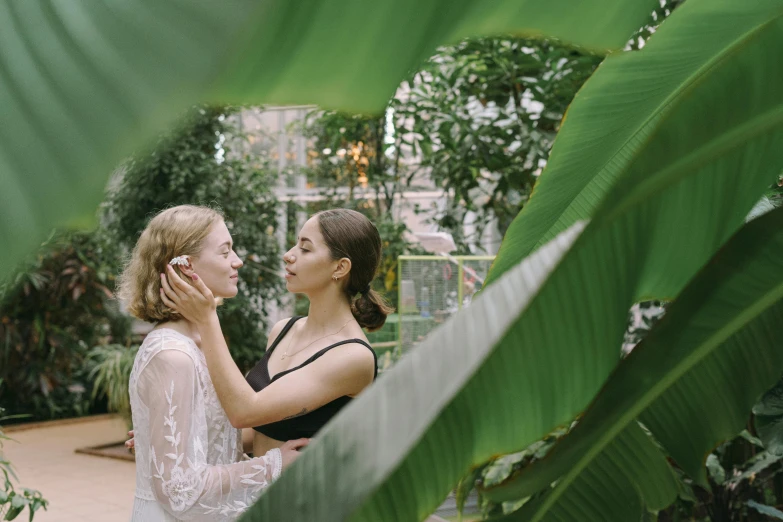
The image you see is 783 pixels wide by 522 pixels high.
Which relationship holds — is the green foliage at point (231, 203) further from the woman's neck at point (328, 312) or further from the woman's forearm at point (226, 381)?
the woman's forearm at point (226, 381)

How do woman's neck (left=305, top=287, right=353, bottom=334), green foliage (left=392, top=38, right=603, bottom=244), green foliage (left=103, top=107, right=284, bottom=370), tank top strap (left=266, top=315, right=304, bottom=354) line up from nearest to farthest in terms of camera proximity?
woman's neck (left=305, top=287, right=353, bottom=334), tank top strap (left=266, top=315, right=304, bottom=354), green foliage (left=392, top=38, right=603, bottom=244), green foliage (left=103, top=107, right=284, bottom=370)

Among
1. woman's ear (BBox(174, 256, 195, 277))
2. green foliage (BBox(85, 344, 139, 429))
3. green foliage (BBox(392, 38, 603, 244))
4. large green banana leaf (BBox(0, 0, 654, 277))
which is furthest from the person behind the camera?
green foliage (BBox(85, 344, 139, 429))

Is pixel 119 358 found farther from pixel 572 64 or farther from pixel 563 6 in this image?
pixel 563 6

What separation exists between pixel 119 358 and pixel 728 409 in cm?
745

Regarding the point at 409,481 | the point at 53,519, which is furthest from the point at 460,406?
the point at 53,519

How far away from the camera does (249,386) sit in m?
1.84

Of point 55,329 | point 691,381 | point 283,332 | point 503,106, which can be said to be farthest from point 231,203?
point 691,381

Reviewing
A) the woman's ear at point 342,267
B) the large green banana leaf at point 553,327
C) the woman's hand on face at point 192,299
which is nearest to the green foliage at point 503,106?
the woman's ear at point 342,267

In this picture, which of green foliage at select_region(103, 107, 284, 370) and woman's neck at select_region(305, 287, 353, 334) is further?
green foliage at select_region(103, 107, 284, 370)

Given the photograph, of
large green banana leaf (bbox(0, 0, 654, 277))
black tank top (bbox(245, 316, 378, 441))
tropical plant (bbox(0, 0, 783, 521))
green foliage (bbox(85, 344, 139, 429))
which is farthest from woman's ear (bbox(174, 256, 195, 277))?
green foliage (bbox(85, 344, 139, 429))

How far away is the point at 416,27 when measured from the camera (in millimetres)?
410

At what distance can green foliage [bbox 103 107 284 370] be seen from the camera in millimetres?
7562

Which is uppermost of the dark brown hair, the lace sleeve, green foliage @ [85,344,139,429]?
the dark brown hair

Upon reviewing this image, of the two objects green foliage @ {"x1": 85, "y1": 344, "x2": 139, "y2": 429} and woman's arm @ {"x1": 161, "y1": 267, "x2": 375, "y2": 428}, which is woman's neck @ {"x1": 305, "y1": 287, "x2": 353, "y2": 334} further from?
green foliage @ {"x1": 85, "y1": 344, "x2": 139, "y2": 429}
